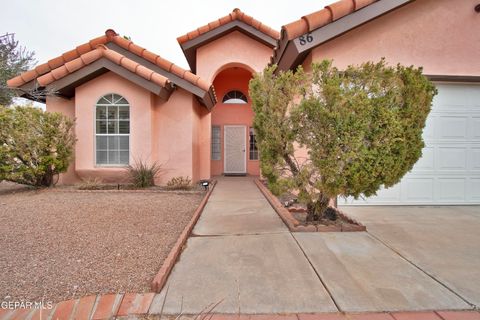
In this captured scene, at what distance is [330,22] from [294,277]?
4.94 metres

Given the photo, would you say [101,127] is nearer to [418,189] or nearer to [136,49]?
[136,49]

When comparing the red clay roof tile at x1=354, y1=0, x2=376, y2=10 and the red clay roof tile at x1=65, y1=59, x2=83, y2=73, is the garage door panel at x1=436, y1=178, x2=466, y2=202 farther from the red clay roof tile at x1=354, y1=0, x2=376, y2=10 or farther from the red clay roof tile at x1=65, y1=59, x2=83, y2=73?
the red clay roof tile at x1=65, y1=59, x2=83, y2=73

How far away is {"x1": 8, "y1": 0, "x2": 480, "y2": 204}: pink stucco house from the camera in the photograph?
5867 mm

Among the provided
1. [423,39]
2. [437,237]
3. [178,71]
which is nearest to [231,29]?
[178,71]

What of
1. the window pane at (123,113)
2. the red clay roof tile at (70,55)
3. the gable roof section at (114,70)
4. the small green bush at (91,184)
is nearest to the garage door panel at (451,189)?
the gable roof section at (114,70)

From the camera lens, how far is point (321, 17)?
512 cm

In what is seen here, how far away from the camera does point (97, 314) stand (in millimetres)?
2330

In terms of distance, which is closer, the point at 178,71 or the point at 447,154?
the point at 447,154

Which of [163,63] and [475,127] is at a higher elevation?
[163,63]

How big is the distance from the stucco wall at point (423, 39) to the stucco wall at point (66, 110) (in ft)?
27.2

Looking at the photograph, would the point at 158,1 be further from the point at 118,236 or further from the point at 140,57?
the point at 118,236

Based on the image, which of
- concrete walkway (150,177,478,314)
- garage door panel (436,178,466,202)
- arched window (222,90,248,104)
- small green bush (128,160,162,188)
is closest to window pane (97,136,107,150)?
small green bush (128,160,162,188)

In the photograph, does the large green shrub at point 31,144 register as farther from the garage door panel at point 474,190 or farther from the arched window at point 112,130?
the garage door panel at point 474,190
